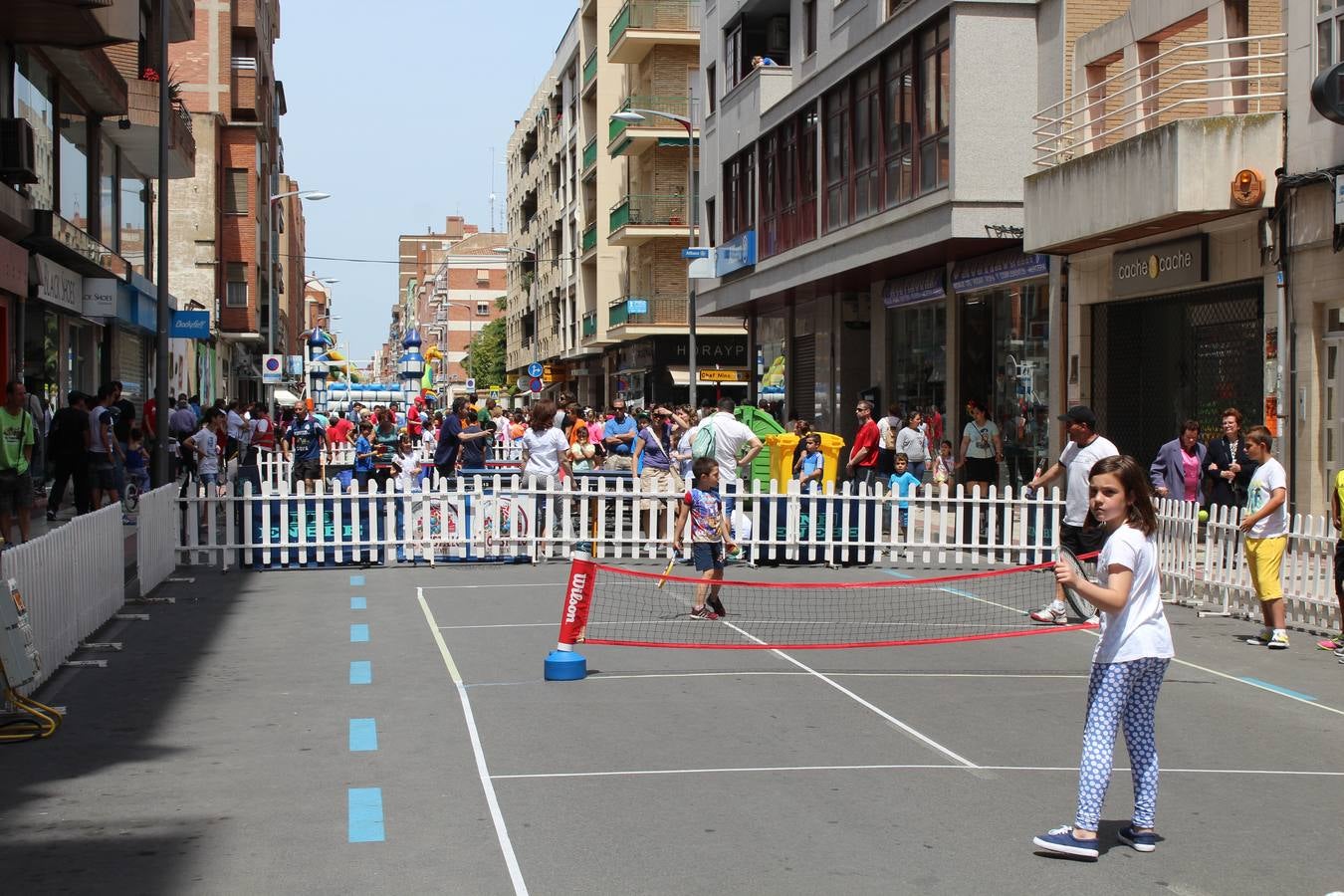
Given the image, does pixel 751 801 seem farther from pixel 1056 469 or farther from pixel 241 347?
pixel 241 347

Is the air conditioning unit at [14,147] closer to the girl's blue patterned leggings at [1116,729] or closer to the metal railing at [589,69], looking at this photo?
the girl's blue patterned leggings at [1116,729]

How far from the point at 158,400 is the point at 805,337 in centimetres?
1798

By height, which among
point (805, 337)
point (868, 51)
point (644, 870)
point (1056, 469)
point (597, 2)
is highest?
point (597, 2)

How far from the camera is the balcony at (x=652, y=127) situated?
51781 millimetres

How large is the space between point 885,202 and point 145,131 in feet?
56.4

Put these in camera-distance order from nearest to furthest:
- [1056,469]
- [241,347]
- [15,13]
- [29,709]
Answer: [29,709] < [1056,469] < [15,13] < [241,347]

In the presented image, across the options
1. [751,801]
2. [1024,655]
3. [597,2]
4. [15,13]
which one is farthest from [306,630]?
[597,2]

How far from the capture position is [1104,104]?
23.0m

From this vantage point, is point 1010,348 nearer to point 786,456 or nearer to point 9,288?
point 786,456

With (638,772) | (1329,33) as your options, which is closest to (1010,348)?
(1329,33)

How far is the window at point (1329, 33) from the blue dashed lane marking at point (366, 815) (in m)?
14.5

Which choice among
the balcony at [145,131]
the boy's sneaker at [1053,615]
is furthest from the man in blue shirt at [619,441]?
the boy's sneaker at [1053,615]

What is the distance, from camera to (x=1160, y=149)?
61.0ft

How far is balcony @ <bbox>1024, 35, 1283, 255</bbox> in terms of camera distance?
1803cm
